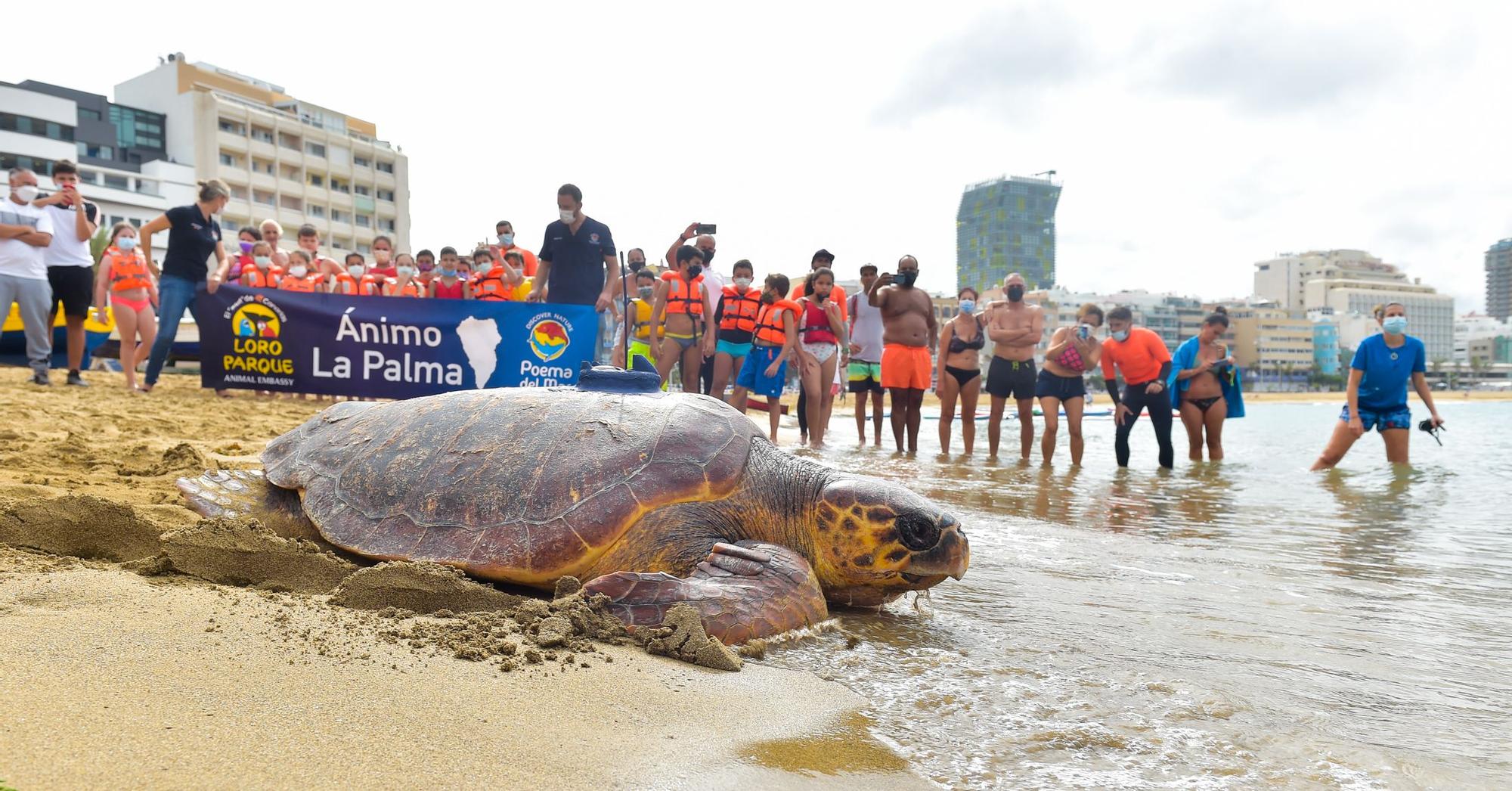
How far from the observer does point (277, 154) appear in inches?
2363

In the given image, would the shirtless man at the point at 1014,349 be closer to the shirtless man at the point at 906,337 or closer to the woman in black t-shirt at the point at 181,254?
the shirtless man at the point at 906,337

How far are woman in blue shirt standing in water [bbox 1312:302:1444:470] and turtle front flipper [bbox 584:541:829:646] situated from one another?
23.6 ft

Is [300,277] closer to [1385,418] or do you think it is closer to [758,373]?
[758,373]

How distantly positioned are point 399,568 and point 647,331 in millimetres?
8132

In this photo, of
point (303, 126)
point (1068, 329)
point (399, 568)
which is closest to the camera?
point (399, 568)

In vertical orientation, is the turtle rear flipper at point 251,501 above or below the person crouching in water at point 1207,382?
below

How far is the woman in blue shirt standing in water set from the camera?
7.85m

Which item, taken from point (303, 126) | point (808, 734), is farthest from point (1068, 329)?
point (303, 126)

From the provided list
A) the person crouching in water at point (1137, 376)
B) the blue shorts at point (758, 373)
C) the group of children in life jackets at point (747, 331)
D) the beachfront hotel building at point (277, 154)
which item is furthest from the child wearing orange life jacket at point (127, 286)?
the beachfront hotel building at point (277, 154)

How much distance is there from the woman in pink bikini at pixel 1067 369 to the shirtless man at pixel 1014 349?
13.0 inches

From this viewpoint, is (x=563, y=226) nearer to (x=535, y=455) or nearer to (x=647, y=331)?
(x=647, y=331)

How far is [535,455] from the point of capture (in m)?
2.93

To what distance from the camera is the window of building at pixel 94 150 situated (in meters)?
54.0

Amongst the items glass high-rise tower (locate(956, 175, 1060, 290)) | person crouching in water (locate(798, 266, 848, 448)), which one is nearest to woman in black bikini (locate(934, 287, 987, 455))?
person crouching in water (locate(798, 266, 848, 448))
